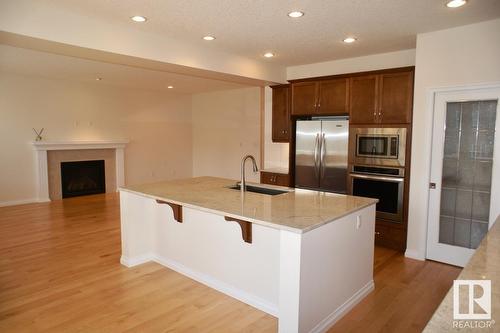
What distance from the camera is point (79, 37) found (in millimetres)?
3152

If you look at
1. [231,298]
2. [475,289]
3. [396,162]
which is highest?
[396,162]

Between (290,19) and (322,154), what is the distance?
2251mm

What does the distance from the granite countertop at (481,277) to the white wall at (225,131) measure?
6.00 meters

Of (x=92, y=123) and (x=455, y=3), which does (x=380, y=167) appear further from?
(x=92, y=123)

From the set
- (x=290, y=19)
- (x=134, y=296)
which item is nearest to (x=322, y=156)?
(x=290, y=19)

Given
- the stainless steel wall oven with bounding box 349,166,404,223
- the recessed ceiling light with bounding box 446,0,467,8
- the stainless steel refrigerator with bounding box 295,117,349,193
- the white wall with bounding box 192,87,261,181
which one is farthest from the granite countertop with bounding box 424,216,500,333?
the white wall with bounding box 192,87,261,181

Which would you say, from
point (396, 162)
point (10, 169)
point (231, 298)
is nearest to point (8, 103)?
point (10, 169)

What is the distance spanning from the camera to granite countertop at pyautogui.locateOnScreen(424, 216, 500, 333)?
1.11 metres

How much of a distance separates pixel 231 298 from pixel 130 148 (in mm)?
6212

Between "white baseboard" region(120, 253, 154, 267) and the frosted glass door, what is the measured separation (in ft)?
11.1

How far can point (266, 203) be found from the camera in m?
Result: 2.86

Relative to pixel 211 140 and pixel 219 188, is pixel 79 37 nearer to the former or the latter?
pixel 219 188

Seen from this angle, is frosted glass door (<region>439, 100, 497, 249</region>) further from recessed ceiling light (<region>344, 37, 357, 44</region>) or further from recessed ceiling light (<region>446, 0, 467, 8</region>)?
recessed ceiling light (<region>344, 37, 357, 44</region>)

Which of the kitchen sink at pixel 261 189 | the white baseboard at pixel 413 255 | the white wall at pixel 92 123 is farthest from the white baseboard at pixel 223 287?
the white wall at pixel 92 123
